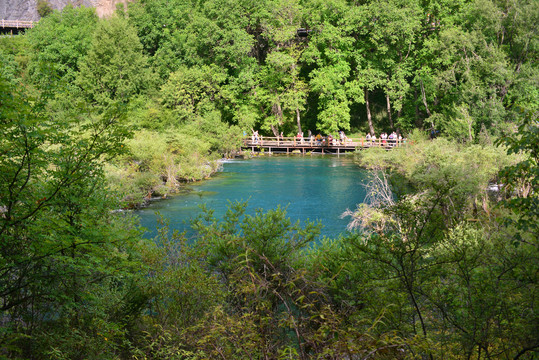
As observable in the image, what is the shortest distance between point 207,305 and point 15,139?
3295 millimetres

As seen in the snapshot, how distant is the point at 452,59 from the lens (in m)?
33.9

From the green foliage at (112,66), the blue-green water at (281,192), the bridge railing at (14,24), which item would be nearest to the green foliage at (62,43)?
the green foliage at (112,66)

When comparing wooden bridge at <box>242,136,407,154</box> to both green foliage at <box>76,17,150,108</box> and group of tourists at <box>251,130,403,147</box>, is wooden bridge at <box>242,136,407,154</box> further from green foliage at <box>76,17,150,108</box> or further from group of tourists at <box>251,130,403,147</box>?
green foliage at <box>76,17,150,108</box>

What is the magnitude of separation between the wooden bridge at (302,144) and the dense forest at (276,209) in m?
1.49

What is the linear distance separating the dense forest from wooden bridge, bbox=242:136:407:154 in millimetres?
1488

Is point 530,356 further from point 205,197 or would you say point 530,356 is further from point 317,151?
point 317,151

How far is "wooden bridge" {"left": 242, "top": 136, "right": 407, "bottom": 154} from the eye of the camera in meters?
41.6

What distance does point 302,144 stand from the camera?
141 ft

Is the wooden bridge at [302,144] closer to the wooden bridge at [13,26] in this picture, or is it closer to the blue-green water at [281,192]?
the blue-green water at [281,192]

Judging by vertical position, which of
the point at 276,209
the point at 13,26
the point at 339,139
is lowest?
the point at 276,209

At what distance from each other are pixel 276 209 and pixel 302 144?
31959mm

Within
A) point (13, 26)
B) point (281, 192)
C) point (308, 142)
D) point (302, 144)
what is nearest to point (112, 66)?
point (302, 144)

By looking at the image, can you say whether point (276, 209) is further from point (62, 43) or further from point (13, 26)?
point (13, 26)

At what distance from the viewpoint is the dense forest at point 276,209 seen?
14.3 ft
